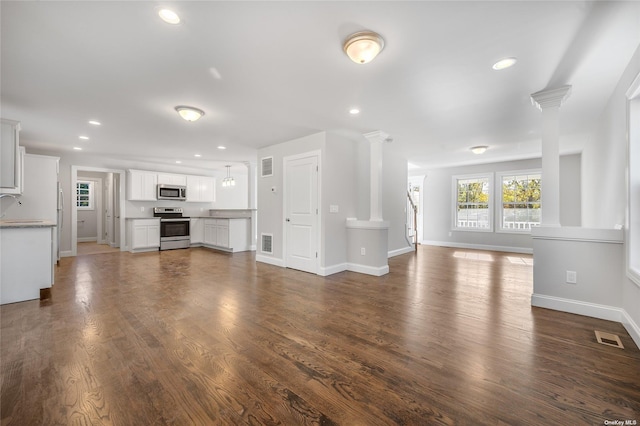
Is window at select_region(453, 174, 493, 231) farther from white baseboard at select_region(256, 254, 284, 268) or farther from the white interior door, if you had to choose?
white baseboard at select_region(256, 254, 284, 268)

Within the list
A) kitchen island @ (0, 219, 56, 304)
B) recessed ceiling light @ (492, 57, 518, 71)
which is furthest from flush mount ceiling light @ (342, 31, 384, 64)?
kitchen island @ (0, 219, 56, 304)

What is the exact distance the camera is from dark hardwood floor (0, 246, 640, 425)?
1.46 meters

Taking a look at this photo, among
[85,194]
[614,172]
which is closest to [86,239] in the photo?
[85,194]

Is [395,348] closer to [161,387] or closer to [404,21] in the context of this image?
[161,387]

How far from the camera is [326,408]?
148 centimetres

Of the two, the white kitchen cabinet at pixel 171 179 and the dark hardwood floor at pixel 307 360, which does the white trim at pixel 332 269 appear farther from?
the white kitchen cabinet at pixel 171 179

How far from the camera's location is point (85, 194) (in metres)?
9.28

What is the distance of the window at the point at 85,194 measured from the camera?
9.20m

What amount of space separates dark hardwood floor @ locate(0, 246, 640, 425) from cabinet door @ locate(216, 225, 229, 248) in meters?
3.50

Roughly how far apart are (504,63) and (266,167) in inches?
172

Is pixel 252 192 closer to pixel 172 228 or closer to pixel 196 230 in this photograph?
pixel 196 230

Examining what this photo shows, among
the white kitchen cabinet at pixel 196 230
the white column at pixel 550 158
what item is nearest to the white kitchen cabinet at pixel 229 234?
the white kitchen cabinet at pixel 196 230

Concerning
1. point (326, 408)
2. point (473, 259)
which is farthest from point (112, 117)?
point (473, 259)

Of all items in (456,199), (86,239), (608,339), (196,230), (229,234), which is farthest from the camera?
(86,239)
